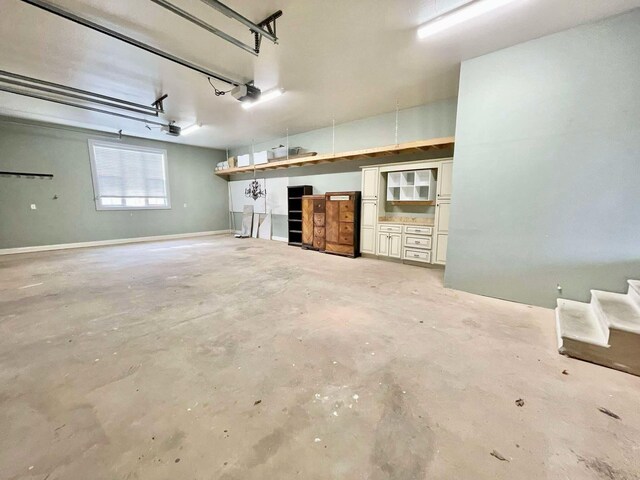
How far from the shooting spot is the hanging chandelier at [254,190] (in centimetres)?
848

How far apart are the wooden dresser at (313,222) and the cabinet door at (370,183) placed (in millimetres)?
1166

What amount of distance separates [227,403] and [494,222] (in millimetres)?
3645

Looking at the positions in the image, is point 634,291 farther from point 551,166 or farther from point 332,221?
point 332,221

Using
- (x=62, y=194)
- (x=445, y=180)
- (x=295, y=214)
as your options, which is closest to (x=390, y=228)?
(x=445, y=180)

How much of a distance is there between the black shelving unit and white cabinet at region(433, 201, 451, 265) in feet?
13.0

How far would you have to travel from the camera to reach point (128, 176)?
25.5 ft

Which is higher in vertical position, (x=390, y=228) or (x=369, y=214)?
(x=369, y=214)

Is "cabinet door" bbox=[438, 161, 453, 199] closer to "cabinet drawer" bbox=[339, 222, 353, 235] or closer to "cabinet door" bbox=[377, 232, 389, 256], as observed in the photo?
"cabinet door" bbox=[377, 232, 389, 256]

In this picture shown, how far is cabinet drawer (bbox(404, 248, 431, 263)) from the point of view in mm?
5017

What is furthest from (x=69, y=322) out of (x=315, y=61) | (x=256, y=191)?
(x=256, y=191)

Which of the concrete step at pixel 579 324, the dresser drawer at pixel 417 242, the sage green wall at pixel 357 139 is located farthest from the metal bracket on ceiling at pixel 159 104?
the concrete step at pixel 579 324

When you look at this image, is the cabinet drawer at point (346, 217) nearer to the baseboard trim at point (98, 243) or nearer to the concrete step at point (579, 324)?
the concrete step at point (579, 324)

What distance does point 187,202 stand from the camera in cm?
909

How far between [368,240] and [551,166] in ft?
11.3
